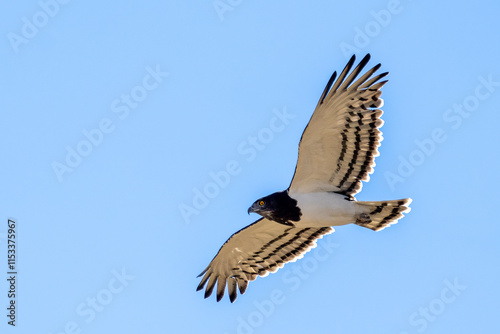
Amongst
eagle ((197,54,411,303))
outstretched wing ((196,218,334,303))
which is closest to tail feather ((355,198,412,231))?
eagle ((197,54,411,303))

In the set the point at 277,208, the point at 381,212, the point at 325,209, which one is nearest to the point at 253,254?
the point at 277,208

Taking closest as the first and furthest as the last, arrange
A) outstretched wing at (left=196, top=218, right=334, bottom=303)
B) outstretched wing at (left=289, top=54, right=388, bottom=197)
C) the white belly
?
outstretched wing at (left=289, top=54, right=388, bottom=197), the white belly, outstretched wing at (left=196, top=218, right=334, bottom=303)

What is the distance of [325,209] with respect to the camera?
16.7 meters

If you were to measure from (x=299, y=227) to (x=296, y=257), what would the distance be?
1.02 meters

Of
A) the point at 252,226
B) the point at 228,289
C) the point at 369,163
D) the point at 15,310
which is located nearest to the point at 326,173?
the point at 369,163

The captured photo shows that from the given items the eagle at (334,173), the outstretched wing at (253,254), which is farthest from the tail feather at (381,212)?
the outstretched wing at (253,254)

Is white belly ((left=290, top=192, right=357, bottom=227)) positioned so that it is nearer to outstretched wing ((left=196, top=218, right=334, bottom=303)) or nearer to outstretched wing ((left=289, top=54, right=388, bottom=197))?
outstretched wing ((left=289, top=54, right=388, bottom=197))

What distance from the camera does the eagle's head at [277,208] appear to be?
54.8 feet

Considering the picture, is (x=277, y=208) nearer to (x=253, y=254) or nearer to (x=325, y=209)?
(x=325, y=209)

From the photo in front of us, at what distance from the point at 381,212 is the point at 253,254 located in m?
3.25

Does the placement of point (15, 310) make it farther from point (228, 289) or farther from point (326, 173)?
point (326, 173)

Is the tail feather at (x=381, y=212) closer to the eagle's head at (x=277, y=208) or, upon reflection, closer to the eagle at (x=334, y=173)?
the eagle at (x=334, y=173)

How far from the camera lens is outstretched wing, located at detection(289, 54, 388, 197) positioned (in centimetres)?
1580

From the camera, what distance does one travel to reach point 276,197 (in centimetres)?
1680
